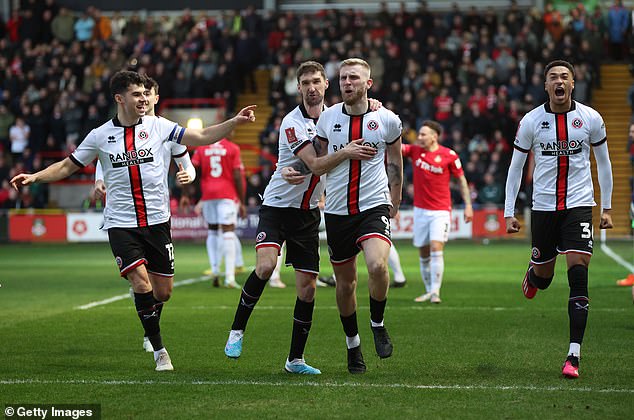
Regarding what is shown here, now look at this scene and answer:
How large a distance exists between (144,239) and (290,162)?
4.60ft

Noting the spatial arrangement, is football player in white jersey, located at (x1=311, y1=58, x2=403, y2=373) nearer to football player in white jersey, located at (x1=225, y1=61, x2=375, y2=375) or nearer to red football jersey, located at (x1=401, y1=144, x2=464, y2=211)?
football player in white jersey, located at (x1=225, y1=61, x2=375, y2=375)

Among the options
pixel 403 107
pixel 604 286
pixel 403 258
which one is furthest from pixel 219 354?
pixel 403 107

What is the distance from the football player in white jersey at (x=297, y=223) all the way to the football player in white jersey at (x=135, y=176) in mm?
727

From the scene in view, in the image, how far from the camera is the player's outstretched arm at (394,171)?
887 cm

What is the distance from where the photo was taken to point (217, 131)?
8.84 metres

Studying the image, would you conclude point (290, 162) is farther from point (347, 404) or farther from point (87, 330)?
point (87, 330)

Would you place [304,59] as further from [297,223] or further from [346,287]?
[346,287]

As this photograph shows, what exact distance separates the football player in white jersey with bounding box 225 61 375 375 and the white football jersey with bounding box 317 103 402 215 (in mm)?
197

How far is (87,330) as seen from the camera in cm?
1202

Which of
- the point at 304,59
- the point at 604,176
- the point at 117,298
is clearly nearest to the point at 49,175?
the point at 604,176

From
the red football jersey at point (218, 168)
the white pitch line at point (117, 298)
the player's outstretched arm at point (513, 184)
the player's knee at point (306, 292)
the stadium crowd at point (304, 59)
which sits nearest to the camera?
the player's knee at point (306, 292)

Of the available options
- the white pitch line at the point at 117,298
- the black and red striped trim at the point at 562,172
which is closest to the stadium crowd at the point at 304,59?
A: the white pitch line at the point at 117,298

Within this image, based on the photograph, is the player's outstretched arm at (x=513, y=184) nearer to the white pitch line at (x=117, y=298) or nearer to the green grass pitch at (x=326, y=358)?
the green grass pitch at (x=326, y=358)

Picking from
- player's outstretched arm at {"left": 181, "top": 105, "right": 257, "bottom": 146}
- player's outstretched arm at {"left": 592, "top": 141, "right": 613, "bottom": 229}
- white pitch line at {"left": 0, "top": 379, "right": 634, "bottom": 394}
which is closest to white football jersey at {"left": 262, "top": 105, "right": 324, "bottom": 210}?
player's outstretched arm at {"left": 181, "top": 105, "right": 257, "bottom": 146}
